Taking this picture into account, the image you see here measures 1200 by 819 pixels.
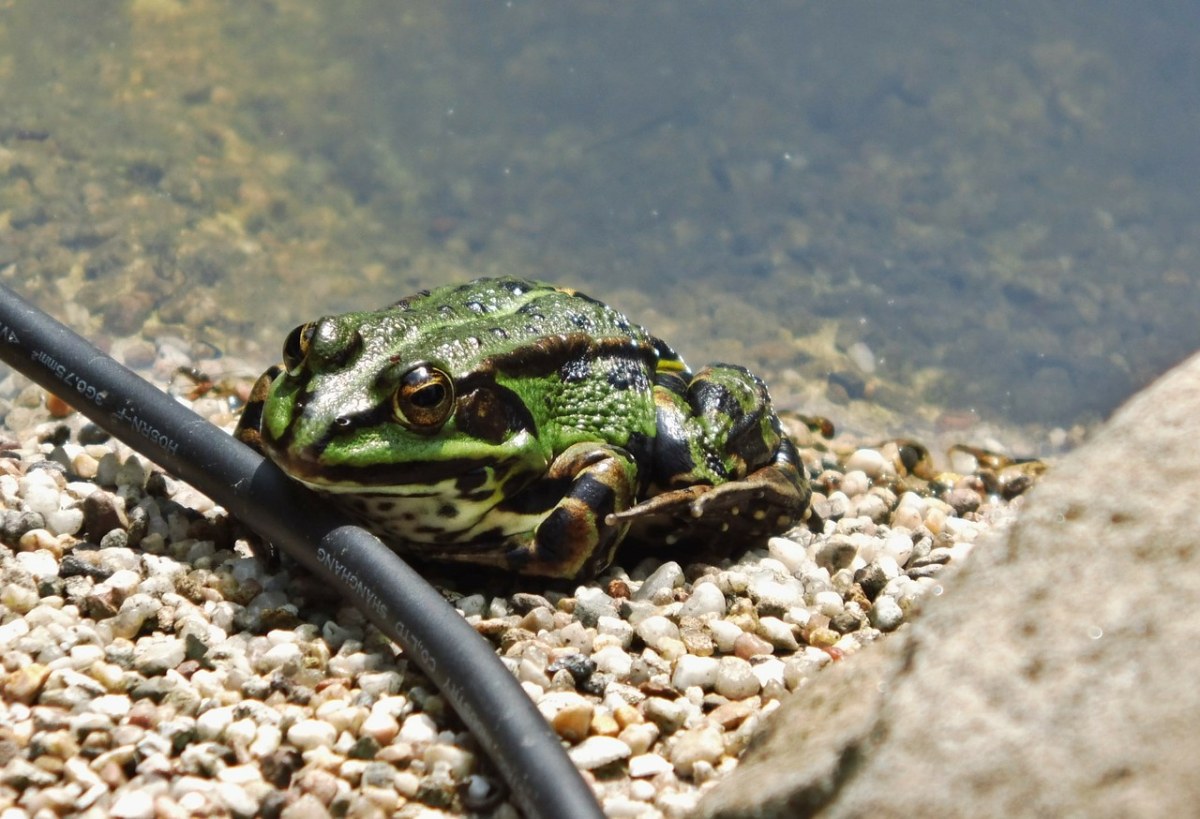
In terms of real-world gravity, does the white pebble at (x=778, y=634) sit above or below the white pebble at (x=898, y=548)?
below

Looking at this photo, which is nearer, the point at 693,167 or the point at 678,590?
the point at 678,590

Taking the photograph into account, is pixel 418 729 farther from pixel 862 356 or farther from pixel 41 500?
pixel 862 356

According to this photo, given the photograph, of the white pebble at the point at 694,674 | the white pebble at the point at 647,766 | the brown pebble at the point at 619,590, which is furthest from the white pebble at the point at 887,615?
the white pebble at the point at 647,766

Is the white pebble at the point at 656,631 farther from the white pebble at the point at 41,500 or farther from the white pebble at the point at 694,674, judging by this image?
the white pebble at the point at 41,500

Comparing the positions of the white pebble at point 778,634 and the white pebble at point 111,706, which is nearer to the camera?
the white pebble at point 111,706

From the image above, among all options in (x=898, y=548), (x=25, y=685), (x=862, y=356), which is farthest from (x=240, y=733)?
(x=862, y=356)

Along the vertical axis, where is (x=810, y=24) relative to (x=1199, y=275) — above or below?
above

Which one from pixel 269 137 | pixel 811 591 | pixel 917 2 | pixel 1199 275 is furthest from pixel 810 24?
pixel 811 591

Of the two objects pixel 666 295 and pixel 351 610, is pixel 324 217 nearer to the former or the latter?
pixel 666 295
